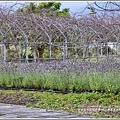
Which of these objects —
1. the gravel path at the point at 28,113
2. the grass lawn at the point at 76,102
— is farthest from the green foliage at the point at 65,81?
the gravel path at the point at 28,113

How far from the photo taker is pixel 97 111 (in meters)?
7.91

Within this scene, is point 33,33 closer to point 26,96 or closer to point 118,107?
point 26,96

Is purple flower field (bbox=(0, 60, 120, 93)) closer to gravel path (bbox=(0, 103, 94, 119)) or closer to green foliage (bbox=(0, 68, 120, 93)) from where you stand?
green foliage (bbox=(0, 68, 120, 93))

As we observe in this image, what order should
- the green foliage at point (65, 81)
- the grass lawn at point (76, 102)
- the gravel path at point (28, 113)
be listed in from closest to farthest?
the gravel path at point (28, 113) < the grass lawn at point (76, 102) < the green foliage at point (65, 81)

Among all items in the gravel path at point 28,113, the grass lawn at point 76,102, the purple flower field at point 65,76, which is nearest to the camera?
the gravel path at point 28,113

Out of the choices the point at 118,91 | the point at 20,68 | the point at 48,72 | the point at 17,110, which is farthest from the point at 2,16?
the point at 17,110

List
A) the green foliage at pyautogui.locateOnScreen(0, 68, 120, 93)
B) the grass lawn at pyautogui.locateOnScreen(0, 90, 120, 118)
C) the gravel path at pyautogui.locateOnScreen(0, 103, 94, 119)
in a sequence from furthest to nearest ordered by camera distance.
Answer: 1. the green foliage at pyautogui.locateOnScreen(0, 68, 120, 93)
2. the grass lawn at pyautogui.locateOnScreen(0, 90, 120, 118)
3. the gravel path at pyautogui.locateOnScreen(0, 103, 94, 119)

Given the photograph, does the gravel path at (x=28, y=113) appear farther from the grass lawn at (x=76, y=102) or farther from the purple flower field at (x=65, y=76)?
the purple flower field at (x=65, y=76)

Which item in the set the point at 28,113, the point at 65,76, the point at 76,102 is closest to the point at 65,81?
the point at 65,76

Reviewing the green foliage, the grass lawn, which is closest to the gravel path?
the grass lawn

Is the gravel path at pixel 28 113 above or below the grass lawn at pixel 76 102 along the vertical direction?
above

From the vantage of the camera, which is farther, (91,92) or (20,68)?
(20,68)

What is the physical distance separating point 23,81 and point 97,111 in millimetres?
4942

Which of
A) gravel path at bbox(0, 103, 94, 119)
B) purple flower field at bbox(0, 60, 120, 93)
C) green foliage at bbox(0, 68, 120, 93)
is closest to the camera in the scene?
gravel path at bbox(0, 103, 94, 119)
